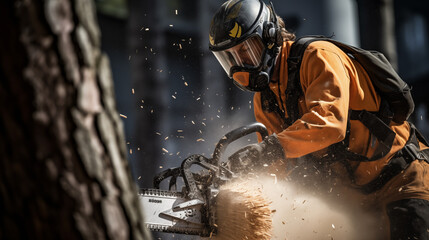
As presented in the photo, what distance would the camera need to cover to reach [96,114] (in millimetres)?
962

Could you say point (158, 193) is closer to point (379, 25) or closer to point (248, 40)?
point (248, 40)

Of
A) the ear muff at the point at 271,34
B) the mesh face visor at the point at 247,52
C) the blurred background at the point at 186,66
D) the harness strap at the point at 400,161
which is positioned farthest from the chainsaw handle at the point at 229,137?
the blurred background at the point at 186,66

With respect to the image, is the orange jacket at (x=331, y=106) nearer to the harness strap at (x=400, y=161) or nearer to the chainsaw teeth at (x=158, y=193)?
the harness strap at (x=400, y=161)

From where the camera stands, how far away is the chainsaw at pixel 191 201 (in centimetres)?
226

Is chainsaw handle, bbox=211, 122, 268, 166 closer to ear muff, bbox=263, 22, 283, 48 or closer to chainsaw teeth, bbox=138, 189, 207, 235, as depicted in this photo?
chainsaw teeth, bbox=138, 189, 207, 235

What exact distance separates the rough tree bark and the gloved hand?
143 cm

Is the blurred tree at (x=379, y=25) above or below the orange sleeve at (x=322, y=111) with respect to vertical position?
above

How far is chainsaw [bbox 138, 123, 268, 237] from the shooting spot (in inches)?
89.0

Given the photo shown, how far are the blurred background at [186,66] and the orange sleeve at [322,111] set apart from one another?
419 cm

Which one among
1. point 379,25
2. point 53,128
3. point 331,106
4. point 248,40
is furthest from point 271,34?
point 53,128

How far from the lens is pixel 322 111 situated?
2.28 m

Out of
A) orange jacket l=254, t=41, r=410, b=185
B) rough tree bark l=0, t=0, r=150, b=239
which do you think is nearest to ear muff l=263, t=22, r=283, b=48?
orange jacket l=254, t=41, r=410, b=185

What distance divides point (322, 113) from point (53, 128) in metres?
1.62

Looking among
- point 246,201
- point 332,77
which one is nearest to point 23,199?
point 246,201
